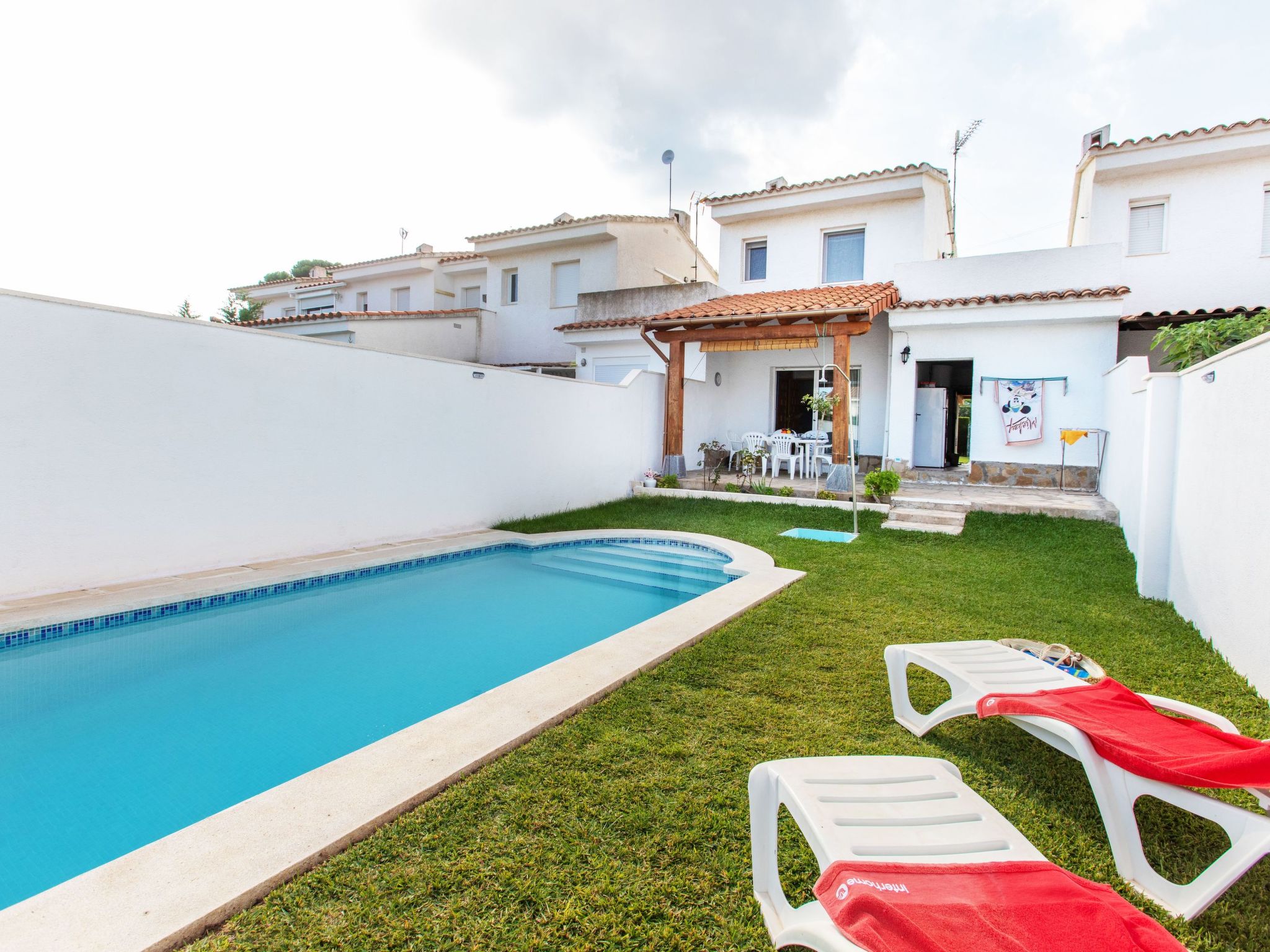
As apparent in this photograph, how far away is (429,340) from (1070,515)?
696 inches

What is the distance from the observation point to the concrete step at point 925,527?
1045 centimetres

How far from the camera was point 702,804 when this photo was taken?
3.09 meters

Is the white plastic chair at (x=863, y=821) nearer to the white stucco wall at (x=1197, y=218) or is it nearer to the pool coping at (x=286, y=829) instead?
the pool coping at (x=286, y=829)

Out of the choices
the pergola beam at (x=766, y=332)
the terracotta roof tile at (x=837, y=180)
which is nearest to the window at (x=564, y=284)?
the terracotta roof tile at (x=837, y=180)

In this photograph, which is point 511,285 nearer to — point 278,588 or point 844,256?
point 844,256

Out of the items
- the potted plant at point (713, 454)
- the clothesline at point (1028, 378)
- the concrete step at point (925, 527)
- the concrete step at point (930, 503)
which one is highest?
the clothesline at point (1028, 378)

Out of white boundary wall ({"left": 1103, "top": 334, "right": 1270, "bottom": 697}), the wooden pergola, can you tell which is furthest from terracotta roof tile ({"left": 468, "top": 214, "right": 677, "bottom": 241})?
white boundary wall ({"left": 1103, "top": 334, "right": 1270, "bottom": 697})

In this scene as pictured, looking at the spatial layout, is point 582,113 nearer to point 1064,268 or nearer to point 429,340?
point 429,340

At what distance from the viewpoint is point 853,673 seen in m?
4.74

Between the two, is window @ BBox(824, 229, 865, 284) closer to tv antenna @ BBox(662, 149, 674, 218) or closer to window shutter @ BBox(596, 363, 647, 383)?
window shutter @ BBox(596, 363, 647, 383)

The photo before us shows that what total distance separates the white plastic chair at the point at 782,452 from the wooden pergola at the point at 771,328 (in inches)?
67.3

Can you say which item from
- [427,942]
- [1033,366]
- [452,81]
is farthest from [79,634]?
[1033,366]

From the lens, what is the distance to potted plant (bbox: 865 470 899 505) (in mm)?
11922

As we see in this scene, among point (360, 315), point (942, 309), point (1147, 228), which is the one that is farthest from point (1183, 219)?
point (360, 315)
